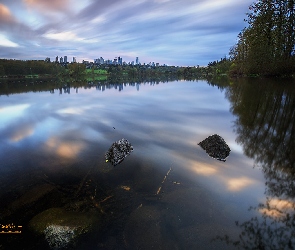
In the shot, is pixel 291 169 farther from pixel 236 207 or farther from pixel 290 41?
pixel 290 41

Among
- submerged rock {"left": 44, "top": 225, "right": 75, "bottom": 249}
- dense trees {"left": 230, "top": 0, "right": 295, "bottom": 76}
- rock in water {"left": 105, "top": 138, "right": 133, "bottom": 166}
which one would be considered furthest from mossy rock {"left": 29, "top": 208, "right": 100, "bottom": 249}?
dense trees {"left": 230, "top": 0, "right": 295, "bottom": 76}

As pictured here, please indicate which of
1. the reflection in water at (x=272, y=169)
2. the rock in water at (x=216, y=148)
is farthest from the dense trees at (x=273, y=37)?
the rock in water at (x=216, y=148)

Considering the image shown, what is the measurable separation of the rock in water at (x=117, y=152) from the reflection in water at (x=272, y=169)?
6545mm

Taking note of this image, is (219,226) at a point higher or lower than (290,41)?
lower

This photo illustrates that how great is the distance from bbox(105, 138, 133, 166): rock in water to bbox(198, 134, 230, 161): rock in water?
4.58 meters

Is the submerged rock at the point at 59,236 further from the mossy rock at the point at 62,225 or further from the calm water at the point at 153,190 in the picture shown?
the calm water at the point at 153,190

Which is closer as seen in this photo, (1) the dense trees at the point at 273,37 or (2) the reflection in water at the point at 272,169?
(2) the reflection in water at the point at 272,169

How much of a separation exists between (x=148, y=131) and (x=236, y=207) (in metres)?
10.6

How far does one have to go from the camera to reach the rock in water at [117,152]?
36.9 feet

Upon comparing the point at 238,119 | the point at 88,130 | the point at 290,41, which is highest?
the point at 290,41

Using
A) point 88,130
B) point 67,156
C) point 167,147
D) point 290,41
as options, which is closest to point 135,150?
point 167,147

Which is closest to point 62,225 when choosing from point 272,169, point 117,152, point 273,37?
point 117,152

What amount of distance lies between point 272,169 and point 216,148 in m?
3.00

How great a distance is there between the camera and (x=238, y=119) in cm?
2005
